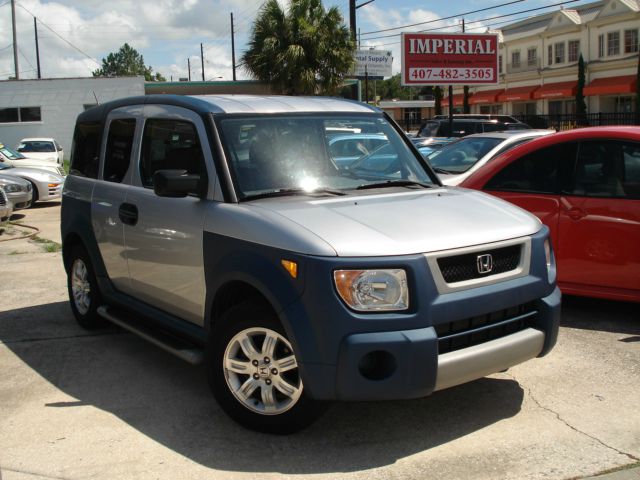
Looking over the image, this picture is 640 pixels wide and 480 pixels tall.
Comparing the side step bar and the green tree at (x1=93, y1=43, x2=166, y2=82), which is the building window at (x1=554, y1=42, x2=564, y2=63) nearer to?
the side step bar

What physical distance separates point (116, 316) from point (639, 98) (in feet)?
133

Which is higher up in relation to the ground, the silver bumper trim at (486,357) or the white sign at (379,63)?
the white sign at (379,63)

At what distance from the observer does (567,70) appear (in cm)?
5131

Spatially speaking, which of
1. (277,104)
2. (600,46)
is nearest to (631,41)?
(600,46)

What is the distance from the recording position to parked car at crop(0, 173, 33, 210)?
1568 centimetres

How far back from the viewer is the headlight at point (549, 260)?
175 inches

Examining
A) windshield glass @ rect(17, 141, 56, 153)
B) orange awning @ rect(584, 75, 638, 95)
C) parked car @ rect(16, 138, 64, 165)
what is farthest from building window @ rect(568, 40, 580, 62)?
windshield glass @ rect(17, 141, 56, 153)

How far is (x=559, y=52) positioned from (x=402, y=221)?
53.0 metres

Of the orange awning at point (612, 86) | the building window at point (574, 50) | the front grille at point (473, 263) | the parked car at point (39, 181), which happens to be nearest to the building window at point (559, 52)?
the building window at point (574, 50)

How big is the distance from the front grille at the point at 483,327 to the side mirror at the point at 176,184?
68.5 inches

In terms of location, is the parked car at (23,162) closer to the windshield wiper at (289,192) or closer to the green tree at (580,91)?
the windshield wiper at (289,192)

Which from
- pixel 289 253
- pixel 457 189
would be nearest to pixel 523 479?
pixel 289 253

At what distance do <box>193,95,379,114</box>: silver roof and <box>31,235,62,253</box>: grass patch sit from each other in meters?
6.81

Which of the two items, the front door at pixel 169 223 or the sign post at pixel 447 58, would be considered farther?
the sign post at pixel 447 58
